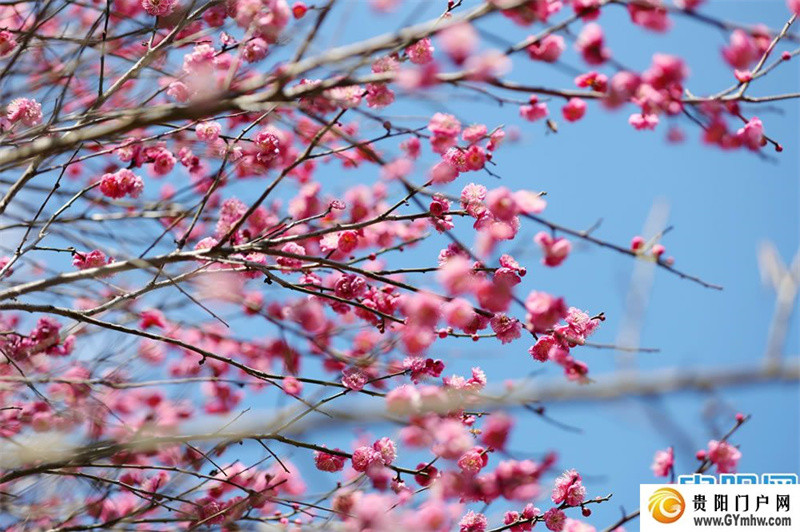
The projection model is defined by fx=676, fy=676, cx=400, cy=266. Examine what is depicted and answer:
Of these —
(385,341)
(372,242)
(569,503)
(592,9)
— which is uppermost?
(372,242)

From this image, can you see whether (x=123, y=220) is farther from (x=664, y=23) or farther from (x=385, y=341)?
(x=664, y=23)

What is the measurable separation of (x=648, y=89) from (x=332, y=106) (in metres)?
1.23

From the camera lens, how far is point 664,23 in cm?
257

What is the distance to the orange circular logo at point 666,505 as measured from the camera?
406 centimetres

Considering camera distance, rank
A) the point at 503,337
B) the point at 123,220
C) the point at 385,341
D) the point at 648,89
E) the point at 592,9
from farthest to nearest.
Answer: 1. the point at 123,220
2. the point at 503,337
3. the point at 385,341
4. the point at 648,89
5. the point at 592,9

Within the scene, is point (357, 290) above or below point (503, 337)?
above

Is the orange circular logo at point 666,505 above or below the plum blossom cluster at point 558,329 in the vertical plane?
below

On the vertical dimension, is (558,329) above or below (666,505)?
above

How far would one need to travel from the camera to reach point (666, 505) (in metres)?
4.12

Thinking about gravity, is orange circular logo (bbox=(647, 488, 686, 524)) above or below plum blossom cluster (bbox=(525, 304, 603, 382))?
below

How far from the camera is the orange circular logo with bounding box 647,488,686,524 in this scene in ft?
13.3

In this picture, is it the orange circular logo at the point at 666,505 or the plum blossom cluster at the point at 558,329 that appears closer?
the plum blossom cluster at the point at 558,329

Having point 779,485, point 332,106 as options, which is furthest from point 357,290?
point 779,485

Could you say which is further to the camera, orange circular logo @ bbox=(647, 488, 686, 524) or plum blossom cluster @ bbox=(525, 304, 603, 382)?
orange circular logo @ bbox=(647, 488, 686, 524)
